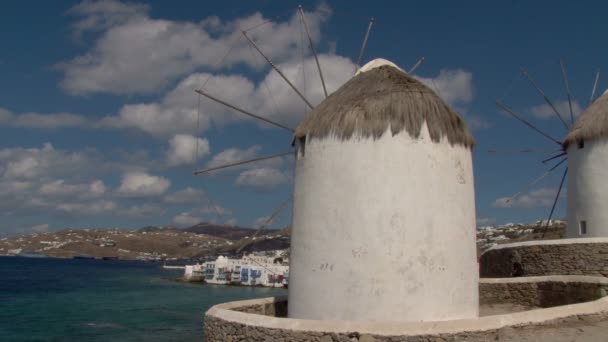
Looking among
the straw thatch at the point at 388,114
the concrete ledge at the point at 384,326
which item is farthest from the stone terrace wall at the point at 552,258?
the straw thatch at the point at 388,114

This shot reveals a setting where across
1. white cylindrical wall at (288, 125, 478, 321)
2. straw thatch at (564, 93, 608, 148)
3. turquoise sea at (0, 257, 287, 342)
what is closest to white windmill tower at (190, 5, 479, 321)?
white cylindrical wall at (288, 125, 478, 321)

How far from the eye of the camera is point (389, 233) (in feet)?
22.9

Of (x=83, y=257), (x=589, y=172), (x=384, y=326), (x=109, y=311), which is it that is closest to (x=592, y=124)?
(x=589, y=172)

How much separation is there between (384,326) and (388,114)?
2716 millimetres

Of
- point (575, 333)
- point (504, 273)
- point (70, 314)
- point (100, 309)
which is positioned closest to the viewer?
point (575, 333)

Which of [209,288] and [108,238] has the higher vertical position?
[108,238]

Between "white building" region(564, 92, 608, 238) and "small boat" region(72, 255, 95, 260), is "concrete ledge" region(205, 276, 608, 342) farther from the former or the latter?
"small boat" region(72, 255, 95, 260)

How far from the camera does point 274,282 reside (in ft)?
192

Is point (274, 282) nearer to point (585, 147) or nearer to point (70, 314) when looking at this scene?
point (70, 314)

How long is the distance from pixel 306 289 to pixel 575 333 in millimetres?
3301

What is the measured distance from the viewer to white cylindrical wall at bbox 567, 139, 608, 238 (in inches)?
557

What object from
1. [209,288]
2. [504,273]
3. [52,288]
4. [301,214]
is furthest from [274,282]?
[301,214]

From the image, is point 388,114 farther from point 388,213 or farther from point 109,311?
point 109,311

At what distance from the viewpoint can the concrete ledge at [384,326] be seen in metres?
5.84
